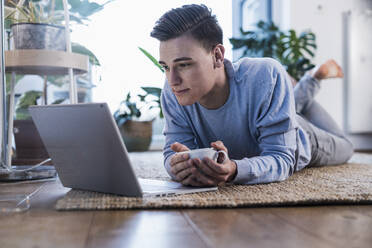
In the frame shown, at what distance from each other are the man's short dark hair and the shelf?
0.47 meters

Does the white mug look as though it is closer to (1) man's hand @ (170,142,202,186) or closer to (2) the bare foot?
(1) man's hand @ (170,142,202,186)

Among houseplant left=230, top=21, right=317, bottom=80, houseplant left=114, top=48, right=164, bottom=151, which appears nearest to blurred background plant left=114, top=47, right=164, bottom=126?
houseplant left=114, top=48, right=164, bottom=151

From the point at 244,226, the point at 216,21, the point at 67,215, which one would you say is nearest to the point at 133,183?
the point at 67,215

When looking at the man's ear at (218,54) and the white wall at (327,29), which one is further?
the white wall at (327,29)

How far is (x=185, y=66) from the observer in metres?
1.08

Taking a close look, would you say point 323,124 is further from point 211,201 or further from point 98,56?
point 211,201

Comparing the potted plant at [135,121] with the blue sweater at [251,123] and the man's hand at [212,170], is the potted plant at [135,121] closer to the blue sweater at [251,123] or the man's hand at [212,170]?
the blue sweater at [251,123]

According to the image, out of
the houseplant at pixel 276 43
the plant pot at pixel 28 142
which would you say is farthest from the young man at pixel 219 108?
the houseplant at pixel 276 43

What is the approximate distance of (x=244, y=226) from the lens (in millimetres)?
710

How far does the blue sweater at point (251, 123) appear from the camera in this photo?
1.15 meters

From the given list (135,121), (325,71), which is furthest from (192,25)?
(135,121)

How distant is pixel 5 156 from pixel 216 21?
90 cm

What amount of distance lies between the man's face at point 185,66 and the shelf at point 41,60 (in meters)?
0.50

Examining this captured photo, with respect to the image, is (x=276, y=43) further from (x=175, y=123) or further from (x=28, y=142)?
(x=175, y=123)
